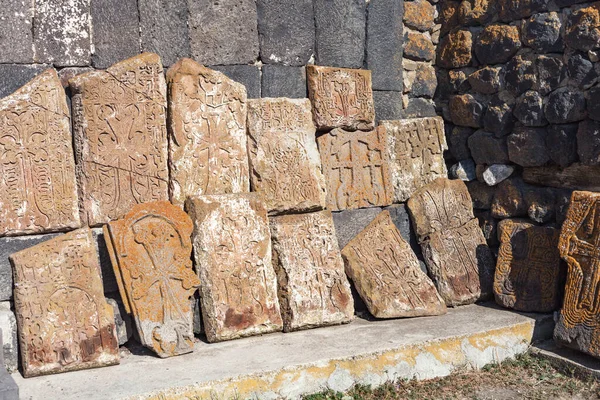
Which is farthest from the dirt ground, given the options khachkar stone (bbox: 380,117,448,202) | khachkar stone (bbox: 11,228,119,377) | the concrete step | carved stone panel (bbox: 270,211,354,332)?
khachkar stone (bbox: 380,117,448,202)

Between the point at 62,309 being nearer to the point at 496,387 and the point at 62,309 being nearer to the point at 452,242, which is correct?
the point at 496,387

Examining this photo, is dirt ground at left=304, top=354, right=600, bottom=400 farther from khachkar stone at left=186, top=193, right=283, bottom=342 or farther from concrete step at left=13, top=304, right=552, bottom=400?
khachkar stone at left=186, top=193, right=283, bottom=342

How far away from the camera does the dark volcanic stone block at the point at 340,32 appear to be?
494 centimetres

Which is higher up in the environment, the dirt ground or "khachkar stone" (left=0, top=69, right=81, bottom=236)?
"khachkar stone" (left=0, top=69, right=81, bottom=236)

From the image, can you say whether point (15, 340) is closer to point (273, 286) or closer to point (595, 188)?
point (273, 286)

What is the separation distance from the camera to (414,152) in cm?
522

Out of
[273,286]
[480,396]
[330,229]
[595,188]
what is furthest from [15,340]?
[595,188]

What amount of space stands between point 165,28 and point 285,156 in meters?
1.03

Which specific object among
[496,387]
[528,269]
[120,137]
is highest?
[120,137]

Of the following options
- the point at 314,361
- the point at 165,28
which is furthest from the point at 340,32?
the point at 314,361

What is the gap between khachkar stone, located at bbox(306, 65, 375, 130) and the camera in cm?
485

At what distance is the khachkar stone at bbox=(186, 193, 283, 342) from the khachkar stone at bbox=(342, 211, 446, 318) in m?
0.61

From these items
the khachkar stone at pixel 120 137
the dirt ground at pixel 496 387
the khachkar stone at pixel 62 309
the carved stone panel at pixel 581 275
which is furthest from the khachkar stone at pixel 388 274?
the khachkar stone at pixel 62 309

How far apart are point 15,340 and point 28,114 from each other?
115 centimetres
